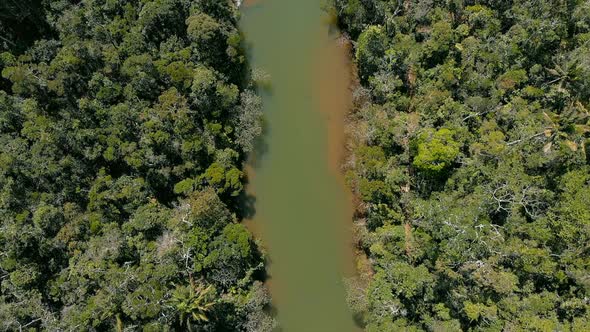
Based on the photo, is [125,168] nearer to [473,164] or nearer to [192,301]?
[192,301]

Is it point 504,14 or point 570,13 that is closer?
point 570,13

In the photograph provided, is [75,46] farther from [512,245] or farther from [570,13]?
[570,13]

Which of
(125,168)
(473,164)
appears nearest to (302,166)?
(473,164)

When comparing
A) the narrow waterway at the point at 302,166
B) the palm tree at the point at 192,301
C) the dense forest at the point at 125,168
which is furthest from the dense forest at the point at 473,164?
the palm tree at the point at 192,301

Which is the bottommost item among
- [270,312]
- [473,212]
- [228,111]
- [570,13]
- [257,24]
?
[270,312]

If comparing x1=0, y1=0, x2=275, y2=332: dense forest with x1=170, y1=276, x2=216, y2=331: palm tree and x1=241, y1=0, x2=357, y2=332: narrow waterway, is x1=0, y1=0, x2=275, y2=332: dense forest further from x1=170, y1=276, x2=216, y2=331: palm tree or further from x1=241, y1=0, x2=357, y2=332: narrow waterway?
x1=241, y1=0, x2=357, y2=332: narrow waterway

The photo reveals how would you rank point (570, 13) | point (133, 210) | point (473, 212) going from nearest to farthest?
point (473, 212), point (133, 210), point (570, 13)

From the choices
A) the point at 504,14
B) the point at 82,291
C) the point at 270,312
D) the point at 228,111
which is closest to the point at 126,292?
the point at 82,291

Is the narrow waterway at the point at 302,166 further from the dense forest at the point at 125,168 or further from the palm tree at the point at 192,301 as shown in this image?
the palm tree at the point at 192,301
